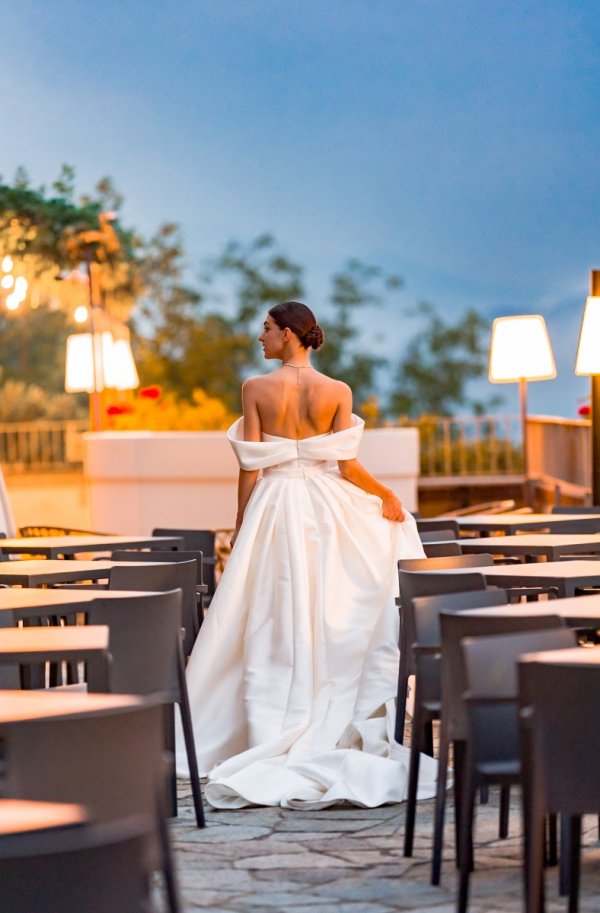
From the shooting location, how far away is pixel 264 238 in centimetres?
3772

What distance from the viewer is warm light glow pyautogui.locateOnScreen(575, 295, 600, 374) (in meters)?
8.91

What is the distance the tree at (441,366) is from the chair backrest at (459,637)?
33.5 m

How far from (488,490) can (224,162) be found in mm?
20215

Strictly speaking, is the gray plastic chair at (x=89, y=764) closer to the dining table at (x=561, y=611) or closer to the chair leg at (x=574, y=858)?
the chair leg at (x=574, y=858)

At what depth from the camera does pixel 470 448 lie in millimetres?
19062

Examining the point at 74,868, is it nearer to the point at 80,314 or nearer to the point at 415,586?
the point at 415,586

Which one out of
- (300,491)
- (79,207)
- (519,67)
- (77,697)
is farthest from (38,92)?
(77,697)

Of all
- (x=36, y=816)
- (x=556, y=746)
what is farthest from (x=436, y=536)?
(x=36, y=816)

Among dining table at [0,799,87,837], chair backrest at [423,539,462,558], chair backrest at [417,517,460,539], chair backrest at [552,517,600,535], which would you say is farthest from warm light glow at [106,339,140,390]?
dining table at [0,799,87,837]

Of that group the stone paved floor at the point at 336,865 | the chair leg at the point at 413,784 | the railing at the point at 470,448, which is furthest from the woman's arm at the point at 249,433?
the railing at the point at 470,448

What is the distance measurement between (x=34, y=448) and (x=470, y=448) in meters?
8.80

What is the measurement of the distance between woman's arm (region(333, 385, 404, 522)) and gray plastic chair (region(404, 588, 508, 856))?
4.90ft

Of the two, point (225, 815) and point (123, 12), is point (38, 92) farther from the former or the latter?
point (225, 815)

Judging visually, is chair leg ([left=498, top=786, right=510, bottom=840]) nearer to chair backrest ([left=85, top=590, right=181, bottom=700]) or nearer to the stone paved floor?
the stone paved floor
